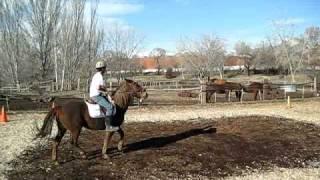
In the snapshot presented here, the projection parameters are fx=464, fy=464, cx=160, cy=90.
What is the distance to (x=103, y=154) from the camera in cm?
981

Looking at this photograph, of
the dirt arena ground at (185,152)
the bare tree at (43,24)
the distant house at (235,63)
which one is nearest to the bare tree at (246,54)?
the distant house at (235,63)

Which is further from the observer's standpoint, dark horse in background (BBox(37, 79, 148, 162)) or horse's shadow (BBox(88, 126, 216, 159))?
horse's shadow (BBox(88, 126, 216, 159))

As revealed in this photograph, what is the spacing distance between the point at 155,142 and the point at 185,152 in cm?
151

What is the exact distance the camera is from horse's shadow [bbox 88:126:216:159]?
1041 centimetres

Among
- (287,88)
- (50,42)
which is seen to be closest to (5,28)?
(50,42)

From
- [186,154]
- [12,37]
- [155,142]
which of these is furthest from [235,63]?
[186,154]

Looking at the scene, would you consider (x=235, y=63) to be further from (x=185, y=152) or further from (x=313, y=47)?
(x=185, y=152)

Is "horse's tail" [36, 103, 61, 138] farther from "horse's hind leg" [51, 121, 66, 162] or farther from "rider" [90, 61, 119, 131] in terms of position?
"rider" [90, 61, 119, 131]

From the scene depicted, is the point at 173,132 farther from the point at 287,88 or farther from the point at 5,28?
the point at 5,28

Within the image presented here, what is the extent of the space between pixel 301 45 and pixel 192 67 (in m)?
19.5

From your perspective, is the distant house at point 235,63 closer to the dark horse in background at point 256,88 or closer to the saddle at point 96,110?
the dark horse in background at point 256,88

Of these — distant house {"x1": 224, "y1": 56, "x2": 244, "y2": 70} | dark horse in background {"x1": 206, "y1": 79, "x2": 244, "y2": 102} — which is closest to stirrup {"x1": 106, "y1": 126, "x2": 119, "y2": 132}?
dark horse in background {"x1": 206, "y1": 79, "x2": 244, "y2": 102}

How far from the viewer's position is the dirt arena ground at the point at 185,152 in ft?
28.7

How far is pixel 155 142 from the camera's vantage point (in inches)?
462
